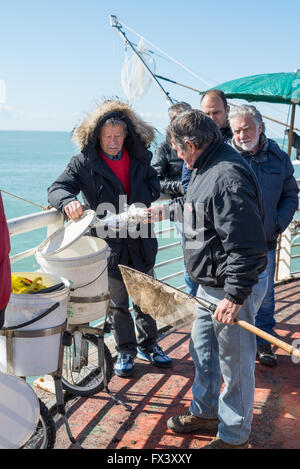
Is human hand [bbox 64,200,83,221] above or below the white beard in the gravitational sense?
below

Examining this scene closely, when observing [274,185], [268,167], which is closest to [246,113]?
[268,167]

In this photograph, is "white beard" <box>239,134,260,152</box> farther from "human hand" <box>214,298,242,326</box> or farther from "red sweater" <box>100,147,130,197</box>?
"human hand" <box>214,298,242,326</box>

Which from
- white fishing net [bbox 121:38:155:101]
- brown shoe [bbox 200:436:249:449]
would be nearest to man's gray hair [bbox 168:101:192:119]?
brown shoe [bbox 200:436:249:449]

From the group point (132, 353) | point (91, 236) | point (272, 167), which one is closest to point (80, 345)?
point (132, 353)

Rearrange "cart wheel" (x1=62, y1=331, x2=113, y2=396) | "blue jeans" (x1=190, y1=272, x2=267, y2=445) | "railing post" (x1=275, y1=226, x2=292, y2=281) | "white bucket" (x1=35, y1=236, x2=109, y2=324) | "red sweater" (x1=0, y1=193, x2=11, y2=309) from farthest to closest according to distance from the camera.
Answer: "railing post" (x1=275, y1=226, x2=292, y2=281) < "cart wheel" (x1=62, y1=331, x2=113, y2=396) < "white bucket" (x1=35, y1=236, x2=109, y2=324) < "blue jeans" (x1=190, y1=272, x2=267, y2=445) < "red sweater" (x1=0, y1=193, x2=11, y2=309)

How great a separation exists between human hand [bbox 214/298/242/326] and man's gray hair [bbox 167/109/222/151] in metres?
0.74

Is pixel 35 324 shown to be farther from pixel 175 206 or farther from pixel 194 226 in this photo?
pixel 175 206

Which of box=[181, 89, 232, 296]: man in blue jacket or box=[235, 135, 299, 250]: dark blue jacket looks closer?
box=[235, 135, 299, 250]: dark blue jacket

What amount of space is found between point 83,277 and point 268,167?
1488 millimetres

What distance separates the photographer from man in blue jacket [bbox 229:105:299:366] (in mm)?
3277

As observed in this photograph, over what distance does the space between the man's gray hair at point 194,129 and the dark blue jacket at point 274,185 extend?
1.06 metres

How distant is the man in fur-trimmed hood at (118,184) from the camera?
3.21 meters

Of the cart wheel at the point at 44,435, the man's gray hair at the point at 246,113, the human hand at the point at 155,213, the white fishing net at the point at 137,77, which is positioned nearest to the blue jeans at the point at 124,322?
the human hand at the point at 155,213
